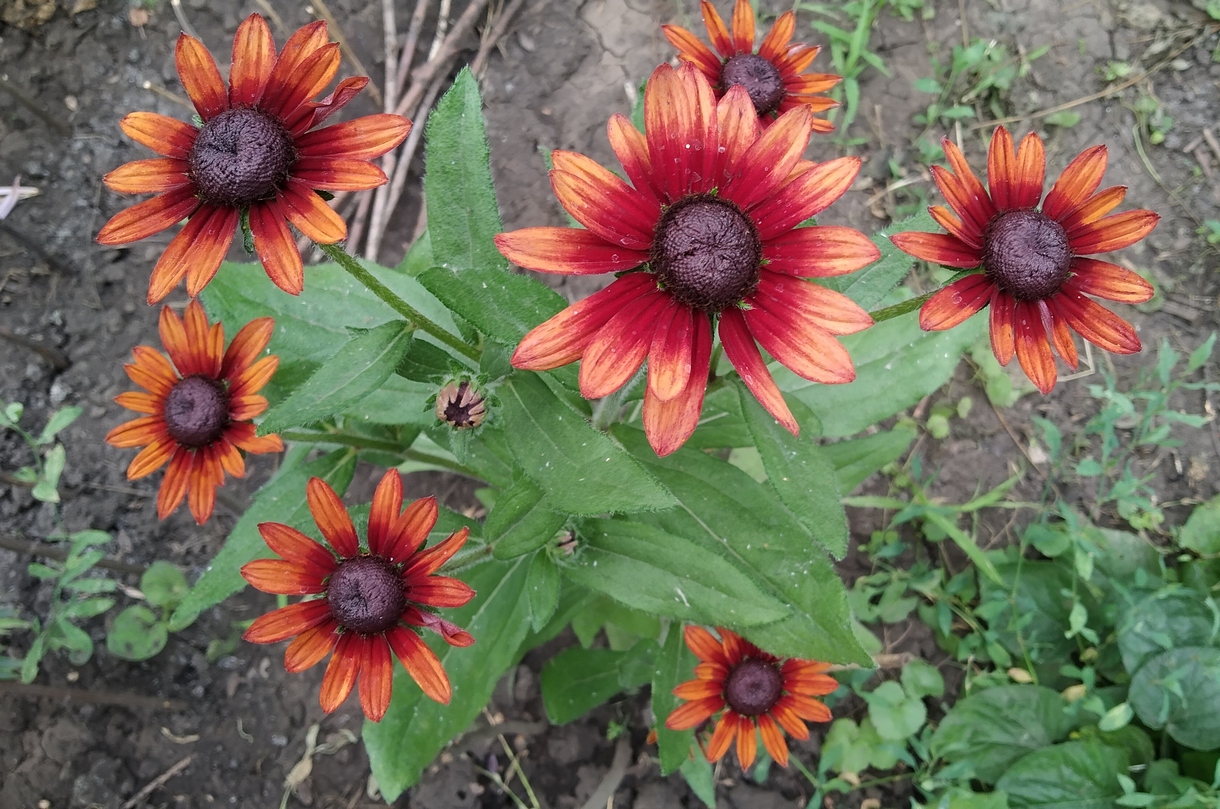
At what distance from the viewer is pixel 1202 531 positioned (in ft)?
9.45

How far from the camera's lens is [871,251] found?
1.32 metres

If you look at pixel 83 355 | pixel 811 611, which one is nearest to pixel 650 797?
pixel 811 611

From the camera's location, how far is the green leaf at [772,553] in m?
1.99

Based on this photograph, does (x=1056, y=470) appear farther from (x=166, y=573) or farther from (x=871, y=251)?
(x=166, y=573)

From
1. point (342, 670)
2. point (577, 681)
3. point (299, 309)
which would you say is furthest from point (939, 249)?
point (577, 681)

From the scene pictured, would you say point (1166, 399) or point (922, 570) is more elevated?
point (1166, 399)

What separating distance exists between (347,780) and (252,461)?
121 cm

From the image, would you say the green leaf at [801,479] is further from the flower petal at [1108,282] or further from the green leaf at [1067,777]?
the green leaf at [1067,777]

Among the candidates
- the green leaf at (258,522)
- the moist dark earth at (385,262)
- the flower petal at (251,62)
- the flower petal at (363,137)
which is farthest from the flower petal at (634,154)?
the moist dark earth at (385,262)

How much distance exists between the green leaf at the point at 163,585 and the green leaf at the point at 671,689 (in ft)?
5.59

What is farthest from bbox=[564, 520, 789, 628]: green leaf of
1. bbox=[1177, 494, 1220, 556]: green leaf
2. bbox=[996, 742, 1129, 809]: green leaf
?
bbox=[1177, 494, 1220, 556]: green leaf

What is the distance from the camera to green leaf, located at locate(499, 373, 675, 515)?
152 cm

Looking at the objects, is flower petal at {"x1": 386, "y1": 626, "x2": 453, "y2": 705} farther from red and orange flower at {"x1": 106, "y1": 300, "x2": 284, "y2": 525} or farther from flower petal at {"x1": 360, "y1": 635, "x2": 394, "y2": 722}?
red and orange flower at {"x1": 106, "y1": 300, "x2": 284, "y2": 525}

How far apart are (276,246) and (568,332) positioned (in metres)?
0.52
